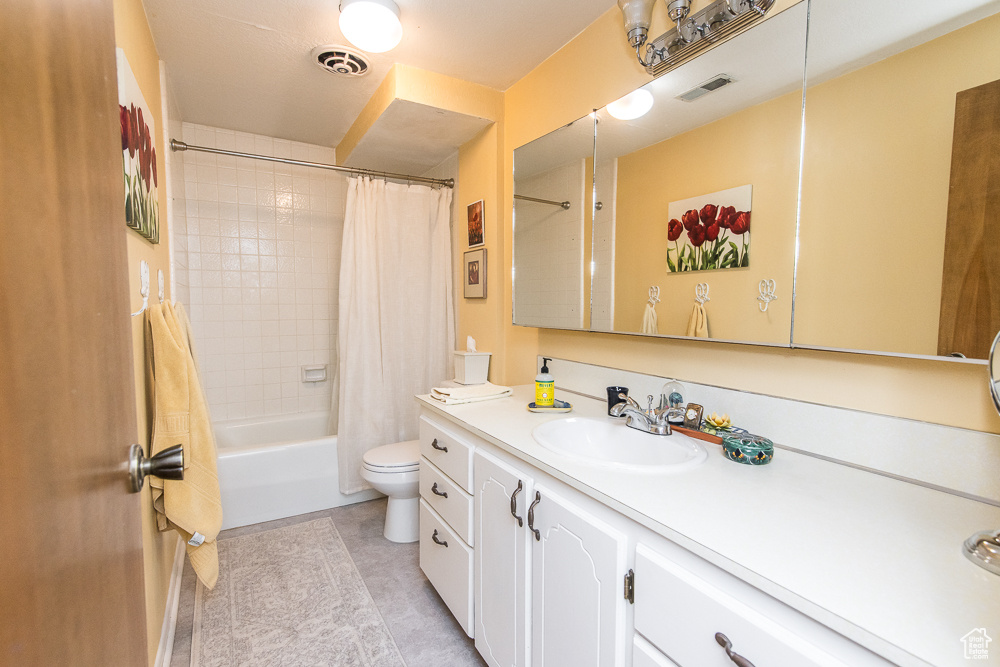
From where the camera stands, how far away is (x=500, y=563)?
1.29m

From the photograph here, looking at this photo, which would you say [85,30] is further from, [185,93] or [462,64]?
[185,93]

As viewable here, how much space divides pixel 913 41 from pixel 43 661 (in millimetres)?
1577

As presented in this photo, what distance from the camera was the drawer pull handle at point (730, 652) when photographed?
0.65m

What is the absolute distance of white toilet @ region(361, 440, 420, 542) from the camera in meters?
2.17

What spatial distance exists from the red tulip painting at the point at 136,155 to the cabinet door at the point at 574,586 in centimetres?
124

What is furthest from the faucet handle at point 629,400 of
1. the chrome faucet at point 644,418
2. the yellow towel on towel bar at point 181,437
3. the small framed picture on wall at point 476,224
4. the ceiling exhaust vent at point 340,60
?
the ceiling exhaust vent at point 340,60

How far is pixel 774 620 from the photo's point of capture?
64 cm

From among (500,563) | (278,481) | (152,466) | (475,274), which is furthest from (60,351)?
(278,481)

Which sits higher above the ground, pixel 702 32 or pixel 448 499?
pixel 702 32

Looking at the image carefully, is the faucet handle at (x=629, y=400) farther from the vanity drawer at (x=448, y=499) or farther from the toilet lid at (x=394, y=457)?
the toilet lid at (x=394, y=457)

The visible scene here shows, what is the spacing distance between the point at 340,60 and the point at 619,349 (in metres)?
1.74

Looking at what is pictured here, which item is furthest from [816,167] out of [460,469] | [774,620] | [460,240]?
[460,240]

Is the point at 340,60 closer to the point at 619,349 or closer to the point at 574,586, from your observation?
the point at 619,349

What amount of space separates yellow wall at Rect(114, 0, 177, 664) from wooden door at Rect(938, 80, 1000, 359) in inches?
70.7
